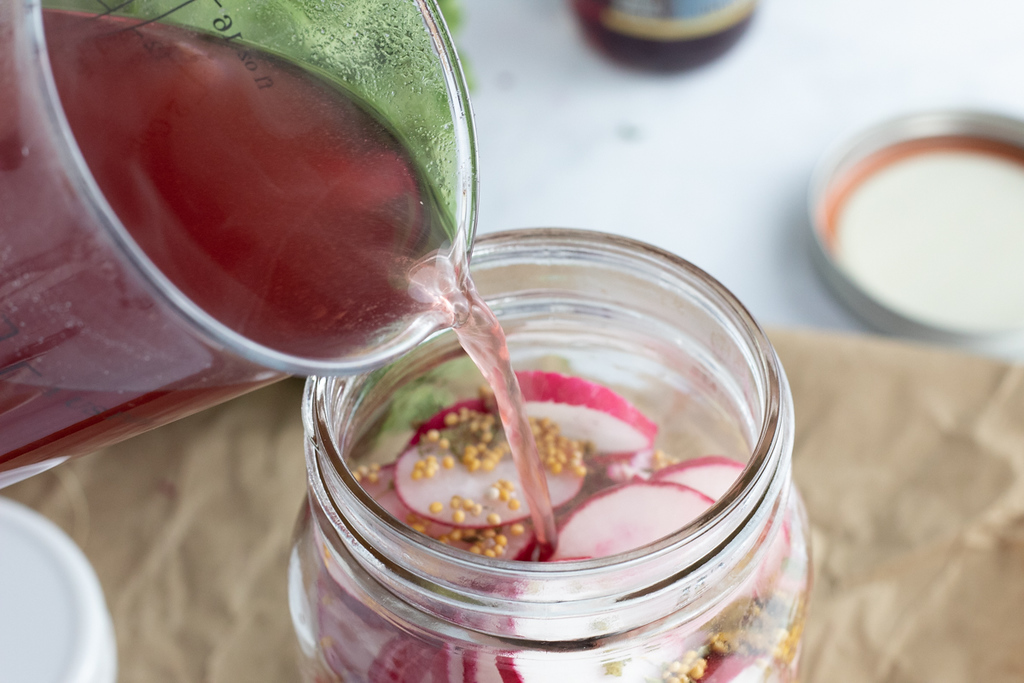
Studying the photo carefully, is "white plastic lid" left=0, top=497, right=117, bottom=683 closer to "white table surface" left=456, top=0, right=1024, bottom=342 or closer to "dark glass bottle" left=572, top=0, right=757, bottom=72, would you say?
"white table surface" left=456, top=0, right=1024, bottom=342

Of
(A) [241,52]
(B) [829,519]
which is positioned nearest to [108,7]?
(A) [241,52]

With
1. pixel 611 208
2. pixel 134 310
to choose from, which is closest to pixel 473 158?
pixel 134 310

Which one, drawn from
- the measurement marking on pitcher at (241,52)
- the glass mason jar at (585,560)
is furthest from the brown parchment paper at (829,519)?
the measurement marking on pitcher at (241,52)

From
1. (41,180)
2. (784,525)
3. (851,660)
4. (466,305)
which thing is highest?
(41,180)

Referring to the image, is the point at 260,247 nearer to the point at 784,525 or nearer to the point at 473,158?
the point at 473,158

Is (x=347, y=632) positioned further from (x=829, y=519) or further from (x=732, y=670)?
(x=829, y=519)

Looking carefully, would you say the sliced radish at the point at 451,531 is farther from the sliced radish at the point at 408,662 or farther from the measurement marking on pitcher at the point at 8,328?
the measurement marking on pitcher at the point at 8,328
